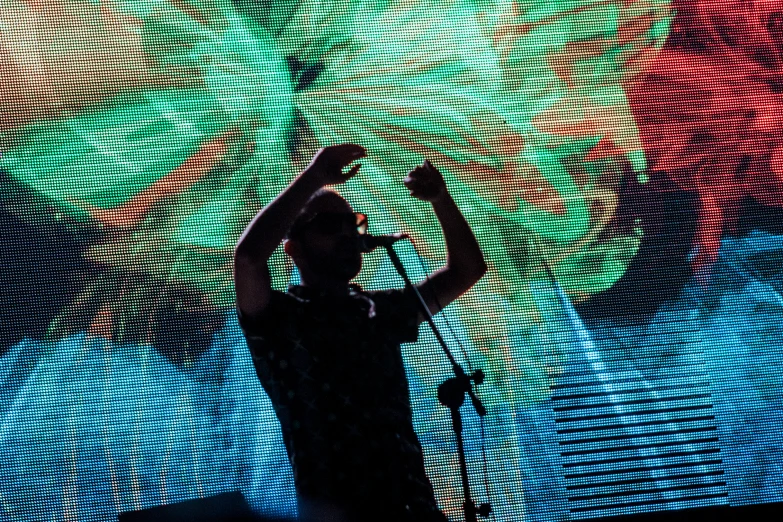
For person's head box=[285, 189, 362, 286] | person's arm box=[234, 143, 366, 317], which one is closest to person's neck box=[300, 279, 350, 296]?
person's head box=[285, 189, 362, 286]

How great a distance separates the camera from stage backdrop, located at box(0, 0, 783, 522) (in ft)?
7.70

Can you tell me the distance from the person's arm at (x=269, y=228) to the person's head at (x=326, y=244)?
73 mm

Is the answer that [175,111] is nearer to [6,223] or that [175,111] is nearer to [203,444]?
[6,223]

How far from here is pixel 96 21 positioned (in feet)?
8.30

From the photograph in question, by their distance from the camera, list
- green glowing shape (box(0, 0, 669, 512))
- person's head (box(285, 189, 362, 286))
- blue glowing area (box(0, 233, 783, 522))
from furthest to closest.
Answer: green glowing shape (box(0, 0, 669, 512))
blue glowing area (box(0, 233, 783, 522))
person's head (box(285, 189, 362, 286))

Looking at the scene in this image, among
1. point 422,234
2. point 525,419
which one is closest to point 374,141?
point 422,234

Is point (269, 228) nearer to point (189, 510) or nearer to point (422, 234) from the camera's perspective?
point (189, 510)

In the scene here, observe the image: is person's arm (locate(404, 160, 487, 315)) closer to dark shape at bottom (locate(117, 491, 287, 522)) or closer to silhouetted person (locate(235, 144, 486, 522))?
silhouetted person (locate(235, 144, 486, 522))

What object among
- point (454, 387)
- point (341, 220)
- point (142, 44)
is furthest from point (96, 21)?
point (454, 387)

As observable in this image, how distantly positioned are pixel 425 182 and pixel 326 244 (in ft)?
0.94

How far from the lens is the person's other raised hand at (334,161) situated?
1.74 m

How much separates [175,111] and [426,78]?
30.4 inches

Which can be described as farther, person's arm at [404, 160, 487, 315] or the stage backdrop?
the stage backdrop

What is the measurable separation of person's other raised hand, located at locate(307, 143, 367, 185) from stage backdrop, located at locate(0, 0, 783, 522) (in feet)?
2.47
